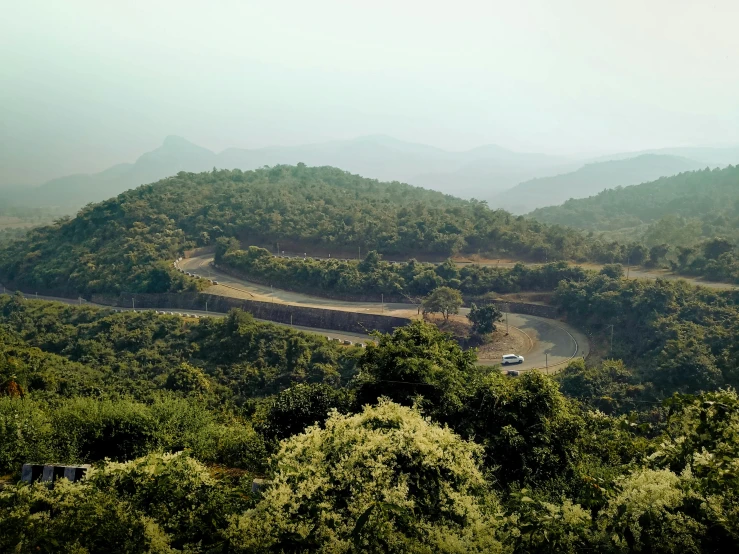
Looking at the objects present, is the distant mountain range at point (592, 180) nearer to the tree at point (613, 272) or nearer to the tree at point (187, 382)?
the tree at point (613, 272)

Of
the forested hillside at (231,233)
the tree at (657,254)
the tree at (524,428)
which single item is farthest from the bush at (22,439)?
the tree at (657,254)

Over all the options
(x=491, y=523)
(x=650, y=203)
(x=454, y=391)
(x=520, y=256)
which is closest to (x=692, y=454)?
(x=491, y=523)

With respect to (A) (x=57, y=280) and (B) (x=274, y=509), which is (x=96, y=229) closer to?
(A) (x=57, y=280)

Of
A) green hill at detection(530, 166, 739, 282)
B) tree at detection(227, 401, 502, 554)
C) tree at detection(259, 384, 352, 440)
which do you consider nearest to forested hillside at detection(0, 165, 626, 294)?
green hill at detection(530, 166, 739, 282)

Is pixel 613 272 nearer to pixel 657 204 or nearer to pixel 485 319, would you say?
pixel 485 319

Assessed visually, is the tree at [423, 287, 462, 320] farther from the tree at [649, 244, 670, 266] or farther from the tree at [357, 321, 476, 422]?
the tree at [357, 321, 476, 422]
